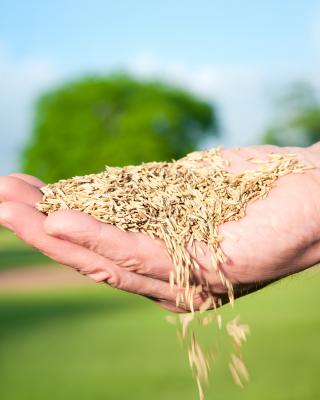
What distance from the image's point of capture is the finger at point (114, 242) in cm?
257

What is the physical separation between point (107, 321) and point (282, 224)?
864 cm

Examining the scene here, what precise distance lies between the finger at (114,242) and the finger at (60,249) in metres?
0.07

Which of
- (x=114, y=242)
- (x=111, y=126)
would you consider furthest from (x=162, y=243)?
(x=111, y=126)

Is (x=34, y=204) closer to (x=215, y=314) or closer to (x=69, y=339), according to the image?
(x=215, y=314)

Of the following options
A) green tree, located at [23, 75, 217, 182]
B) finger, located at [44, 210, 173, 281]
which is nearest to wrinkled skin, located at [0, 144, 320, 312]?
finger, located at [44, 210, 173, 281]

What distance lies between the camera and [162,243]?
271cm

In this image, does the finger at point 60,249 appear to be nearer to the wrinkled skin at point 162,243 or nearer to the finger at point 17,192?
the wrinkled skin at point 162,243

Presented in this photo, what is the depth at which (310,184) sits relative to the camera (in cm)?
317

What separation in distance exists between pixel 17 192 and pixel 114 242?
0.57m

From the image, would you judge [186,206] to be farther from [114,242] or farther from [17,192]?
[17,192]

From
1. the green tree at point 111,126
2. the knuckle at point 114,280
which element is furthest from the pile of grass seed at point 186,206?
the green tree at point 111,126

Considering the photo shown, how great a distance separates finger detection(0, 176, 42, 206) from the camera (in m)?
2.90

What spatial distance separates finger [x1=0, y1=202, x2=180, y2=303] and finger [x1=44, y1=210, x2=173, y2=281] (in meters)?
0.07

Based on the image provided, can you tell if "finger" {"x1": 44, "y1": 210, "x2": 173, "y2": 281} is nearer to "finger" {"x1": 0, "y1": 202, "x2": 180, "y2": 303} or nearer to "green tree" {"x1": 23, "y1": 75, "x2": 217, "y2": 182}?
"finger" {"x1": 0, "y1": 202, "x2": 180, "y2": 303}
